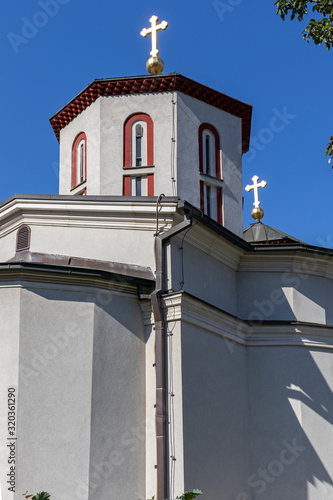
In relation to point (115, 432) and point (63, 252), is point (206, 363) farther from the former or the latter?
point (63, 252)

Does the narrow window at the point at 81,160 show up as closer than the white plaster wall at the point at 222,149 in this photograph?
No

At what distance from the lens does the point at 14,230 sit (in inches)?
489

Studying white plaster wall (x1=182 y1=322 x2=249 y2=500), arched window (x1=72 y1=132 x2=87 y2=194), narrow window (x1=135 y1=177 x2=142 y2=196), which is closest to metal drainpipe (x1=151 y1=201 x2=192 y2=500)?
white plaster wall (x1=182 y1=322 x2=249 y2=500)

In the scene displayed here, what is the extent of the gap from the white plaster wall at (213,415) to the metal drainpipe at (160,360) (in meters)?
0.31

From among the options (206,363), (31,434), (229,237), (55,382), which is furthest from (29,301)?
(229,237)

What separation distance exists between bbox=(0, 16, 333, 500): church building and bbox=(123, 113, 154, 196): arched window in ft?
0.10

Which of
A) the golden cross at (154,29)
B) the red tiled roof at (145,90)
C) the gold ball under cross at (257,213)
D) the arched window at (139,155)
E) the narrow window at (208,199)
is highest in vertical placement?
the golden cross at (154,29)

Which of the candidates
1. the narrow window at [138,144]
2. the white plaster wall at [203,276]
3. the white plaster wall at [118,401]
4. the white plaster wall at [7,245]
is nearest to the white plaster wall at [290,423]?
the white plaster wall at [203,276]

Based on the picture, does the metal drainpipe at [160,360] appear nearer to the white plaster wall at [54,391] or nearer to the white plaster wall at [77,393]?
the white plaster wall at [77,393]

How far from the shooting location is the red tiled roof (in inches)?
582

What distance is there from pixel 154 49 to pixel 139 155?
290 cm

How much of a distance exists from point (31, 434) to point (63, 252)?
3.32 m

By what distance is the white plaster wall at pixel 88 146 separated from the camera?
1464 centimetres

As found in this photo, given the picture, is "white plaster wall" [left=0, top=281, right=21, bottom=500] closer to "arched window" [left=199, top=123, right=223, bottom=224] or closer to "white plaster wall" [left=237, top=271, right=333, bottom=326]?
"white plaster wall" [left=237, top=271, right=333, bottom=326]
